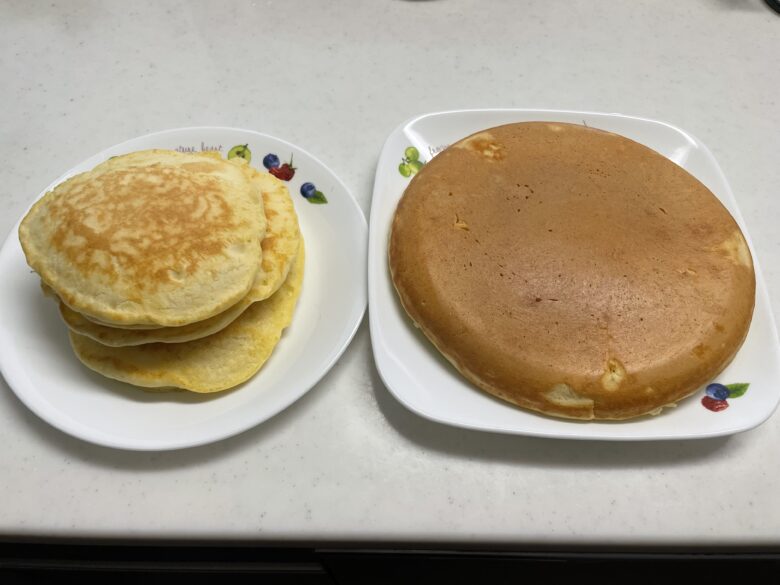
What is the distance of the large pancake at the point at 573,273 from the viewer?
2.43 feet

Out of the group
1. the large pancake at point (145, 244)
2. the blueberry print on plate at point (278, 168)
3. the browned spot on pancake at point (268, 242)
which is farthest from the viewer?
the blueberry print on plate at point (278, 168)

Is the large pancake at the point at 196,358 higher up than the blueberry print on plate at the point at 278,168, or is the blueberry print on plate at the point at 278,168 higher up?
the blueberry print on plate at the point at 278,168

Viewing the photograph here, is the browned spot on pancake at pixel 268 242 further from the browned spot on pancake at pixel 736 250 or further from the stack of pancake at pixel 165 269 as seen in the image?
the browned spot on pancake at pixel 736 250

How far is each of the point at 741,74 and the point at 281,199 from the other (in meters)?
1.20

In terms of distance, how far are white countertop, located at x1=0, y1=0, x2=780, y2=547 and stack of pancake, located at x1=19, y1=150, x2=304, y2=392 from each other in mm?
124

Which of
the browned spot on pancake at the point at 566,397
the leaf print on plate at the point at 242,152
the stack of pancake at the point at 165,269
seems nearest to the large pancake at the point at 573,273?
the browned spot on pancake at the point at 566,397

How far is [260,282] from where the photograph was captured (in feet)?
2.57

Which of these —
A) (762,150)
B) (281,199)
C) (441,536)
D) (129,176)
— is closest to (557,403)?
(441,536)

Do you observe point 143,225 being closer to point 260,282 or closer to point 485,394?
point 260,282

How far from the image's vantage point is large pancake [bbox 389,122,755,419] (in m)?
0.74

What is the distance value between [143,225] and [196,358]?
19 cm

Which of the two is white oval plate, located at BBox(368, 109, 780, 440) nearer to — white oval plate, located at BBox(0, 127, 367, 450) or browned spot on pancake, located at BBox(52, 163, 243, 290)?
white oval plate, located at BBox(0, 127, 367, 450)

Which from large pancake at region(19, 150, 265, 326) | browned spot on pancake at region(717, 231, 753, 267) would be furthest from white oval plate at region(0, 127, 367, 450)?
browned spot on pancake at region(717, 231, 753, 267)

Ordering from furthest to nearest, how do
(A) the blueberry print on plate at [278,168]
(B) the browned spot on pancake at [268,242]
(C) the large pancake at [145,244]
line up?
(A) the blueberry print on plate at [278,168], (B) the browned spot on pancake at [268,242], (C) the large pancake at [145,244]
